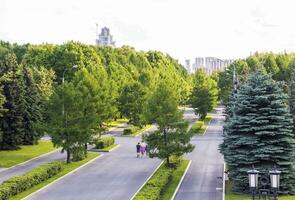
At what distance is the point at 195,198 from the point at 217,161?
13361mm

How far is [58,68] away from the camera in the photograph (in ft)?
249

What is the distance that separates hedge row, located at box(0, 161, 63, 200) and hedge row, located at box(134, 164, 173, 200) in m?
7.01

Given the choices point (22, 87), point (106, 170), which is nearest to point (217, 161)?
point (106, 170)

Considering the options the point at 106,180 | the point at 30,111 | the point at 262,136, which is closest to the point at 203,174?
the point at 106,180

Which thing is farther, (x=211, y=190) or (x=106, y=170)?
(x=106, y=170)

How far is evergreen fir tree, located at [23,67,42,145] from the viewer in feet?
149

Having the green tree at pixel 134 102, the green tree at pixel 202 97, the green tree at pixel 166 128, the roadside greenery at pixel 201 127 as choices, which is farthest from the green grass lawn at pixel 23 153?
the green tree at pixel 202 97

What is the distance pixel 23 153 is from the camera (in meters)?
41.0

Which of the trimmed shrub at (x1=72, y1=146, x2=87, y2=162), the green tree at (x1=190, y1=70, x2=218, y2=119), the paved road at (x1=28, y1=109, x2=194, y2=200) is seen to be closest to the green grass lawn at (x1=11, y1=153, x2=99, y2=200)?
the trimmed shrub at (x1=72, y1=146, x2=87, y2=162)

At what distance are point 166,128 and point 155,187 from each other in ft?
33.4

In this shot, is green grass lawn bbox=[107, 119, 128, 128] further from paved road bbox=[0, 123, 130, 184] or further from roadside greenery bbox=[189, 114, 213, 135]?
paved road bbox=[0, 123, 130, 184]

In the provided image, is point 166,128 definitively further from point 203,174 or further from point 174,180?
point 174,180

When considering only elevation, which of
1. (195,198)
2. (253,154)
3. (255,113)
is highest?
(255,113)

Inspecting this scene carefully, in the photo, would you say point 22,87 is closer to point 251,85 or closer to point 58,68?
point 251,85
